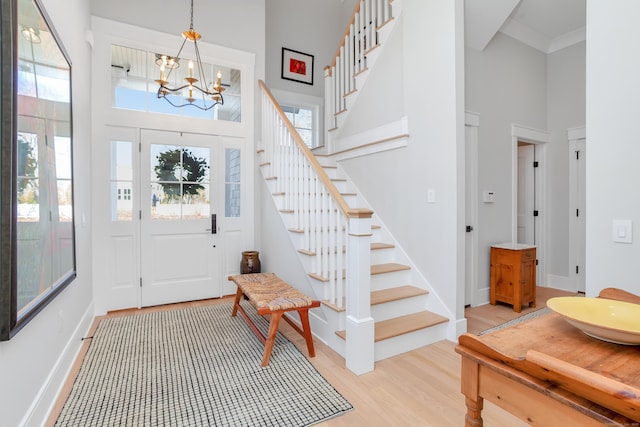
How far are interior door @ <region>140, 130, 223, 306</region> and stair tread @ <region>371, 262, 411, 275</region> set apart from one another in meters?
2.01

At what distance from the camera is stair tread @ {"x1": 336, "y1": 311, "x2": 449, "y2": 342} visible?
96.8 inches

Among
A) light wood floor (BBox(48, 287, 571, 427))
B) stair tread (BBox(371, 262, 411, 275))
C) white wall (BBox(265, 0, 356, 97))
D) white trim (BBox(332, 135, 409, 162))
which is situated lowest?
light wood floor (BBox(48, 287, 571, 427))

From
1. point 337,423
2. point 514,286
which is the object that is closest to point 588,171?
point 337,423

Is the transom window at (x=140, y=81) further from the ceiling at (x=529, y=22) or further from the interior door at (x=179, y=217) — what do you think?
the ceiling at (x=529, y=22)

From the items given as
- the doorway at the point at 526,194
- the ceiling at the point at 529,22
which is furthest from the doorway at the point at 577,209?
the ceiling at the point at 529,22

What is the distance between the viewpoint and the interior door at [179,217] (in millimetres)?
3609

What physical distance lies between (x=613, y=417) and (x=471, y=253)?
3.13m

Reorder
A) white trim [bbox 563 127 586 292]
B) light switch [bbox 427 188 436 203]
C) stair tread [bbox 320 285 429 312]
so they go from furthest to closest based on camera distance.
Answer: white trim [bbox 563 127 586 292], light switch [bbox 427 188 436 203], stair tread [bbox 320 285 429 312]

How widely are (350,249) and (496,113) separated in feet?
9.61

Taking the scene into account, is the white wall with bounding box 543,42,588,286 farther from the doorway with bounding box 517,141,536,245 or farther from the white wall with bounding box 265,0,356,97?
the white wall with bounding box 265,0,356,97

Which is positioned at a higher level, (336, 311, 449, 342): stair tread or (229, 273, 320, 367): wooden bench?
(229, 273, 320, 367): wooden bench

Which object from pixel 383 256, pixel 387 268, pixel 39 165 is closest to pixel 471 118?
pixel 383 256

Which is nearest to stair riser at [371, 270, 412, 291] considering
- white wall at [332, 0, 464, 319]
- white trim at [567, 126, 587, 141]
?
white wall at [332, 0, 464, 319]

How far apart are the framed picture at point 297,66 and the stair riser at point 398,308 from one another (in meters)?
3.92
